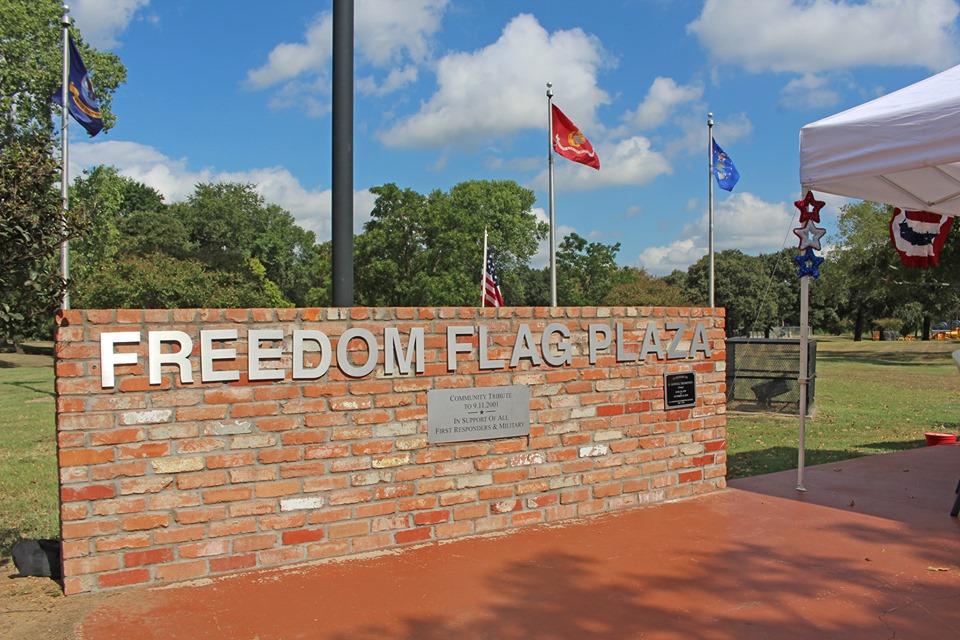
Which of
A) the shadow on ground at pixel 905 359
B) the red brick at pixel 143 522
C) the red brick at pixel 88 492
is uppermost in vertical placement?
the red brick at pixel 88 492

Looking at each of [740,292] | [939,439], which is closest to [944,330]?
[740,292]

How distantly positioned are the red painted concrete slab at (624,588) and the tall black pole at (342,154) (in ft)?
5.75

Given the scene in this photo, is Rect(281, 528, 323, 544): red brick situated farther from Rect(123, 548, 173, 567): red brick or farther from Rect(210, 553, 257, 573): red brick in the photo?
Rect(123, 548, 173, 567): red brick

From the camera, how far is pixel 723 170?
67.5 ft

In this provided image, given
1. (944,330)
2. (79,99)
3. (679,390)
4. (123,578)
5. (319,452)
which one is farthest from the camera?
(944,330)

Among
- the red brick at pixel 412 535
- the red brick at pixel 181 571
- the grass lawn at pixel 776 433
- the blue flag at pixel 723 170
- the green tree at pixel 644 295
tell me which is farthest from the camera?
the green tree at pixel 644 295

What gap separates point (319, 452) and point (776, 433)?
7.75 metres

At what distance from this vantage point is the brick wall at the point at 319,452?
400cm

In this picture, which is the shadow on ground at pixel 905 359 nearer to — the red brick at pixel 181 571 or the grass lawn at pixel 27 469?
the grass lawn at pixel 27 469

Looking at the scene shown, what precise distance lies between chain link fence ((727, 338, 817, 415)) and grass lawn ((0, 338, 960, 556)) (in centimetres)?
41

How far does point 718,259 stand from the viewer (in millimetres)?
67625

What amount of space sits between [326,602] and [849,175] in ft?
14.5

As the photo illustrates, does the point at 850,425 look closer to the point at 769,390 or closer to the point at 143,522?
the point at 769,390

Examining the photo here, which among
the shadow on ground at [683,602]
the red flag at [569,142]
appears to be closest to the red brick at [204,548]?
the shadow on ground at [683,602]
